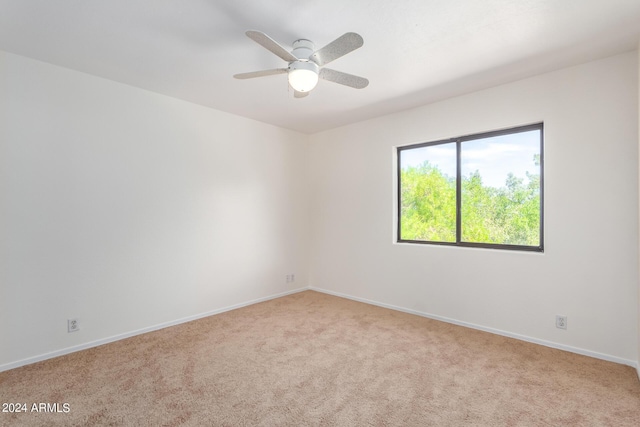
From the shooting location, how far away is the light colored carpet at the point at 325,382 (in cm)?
188

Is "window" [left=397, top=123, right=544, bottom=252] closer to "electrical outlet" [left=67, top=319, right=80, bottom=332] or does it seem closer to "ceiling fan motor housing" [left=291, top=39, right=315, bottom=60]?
"ceiling fan motor housing" [left=291, top=39, right=315, bottom=60]

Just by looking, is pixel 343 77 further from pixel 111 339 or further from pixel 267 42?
pixel 111 339

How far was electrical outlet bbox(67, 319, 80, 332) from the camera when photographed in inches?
108

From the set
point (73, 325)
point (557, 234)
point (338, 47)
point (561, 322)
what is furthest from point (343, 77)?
point (73, 325)

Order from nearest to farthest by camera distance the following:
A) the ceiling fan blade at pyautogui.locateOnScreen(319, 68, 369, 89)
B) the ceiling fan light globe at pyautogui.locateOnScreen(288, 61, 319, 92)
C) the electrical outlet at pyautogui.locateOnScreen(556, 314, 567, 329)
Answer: the ceiling fan light globe at pyautogui.locateOnScreen(288, 61, 319, 92), the ceiling fan blade at pyautogui.locateOnScreen(319, 68, 369, 89), the electrical outlet at pyautogui.locateOnScreen(556, 314, 567, 329)

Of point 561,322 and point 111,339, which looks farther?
point 111,339

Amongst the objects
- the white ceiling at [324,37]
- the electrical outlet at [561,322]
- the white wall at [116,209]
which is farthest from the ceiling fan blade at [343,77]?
the electrical outlet at [561,322]

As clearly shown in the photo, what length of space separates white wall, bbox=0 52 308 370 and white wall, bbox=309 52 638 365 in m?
1.90

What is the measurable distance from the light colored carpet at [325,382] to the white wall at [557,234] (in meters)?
0.27

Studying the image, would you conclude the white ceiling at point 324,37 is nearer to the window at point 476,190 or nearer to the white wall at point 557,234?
the white wall at point 557,234

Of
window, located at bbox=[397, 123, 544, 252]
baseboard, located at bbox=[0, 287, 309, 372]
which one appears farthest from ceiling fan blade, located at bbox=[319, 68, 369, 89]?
baseboard, located at bbox=[0, 287, 309, 372]

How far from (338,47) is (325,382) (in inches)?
88.3

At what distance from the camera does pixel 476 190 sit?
134 inches

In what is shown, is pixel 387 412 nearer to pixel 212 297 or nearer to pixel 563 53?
pixel 212 297
